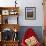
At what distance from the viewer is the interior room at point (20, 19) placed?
→ 5.95m

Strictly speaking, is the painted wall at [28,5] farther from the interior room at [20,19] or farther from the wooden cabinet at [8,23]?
the wooden cabinet at [8,23]

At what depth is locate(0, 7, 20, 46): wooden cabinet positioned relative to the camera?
19.4ft

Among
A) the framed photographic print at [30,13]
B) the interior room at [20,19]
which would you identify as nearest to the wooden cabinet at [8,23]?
the interior room at [20,19]

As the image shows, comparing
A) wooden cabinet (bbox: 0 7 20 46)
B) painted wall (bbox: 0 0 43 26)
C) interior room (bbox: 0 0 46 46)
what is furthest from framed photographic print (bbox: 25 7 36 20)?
wooden cabinet (bbox: 0 7 20 46)

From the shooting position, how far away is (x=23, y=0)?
6.12 m

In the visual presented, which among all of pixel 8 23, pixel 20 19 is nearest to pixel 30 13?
pixel 20 19

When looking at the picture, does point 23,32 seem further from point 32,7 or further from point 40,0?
point 40,0

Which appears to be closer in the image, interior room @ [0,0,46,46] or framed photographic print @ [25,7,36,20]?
interior room @ [0,0,46,46]

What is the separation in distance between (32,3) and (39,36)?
1275 mm

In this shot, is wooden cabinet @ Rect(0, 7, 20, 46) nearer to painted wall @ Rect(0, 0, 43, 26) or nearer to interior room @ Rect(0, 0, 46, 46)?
interior room @ Rect(0, 0, 46, 46)

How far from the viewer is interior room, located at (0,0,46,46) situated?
234 inches

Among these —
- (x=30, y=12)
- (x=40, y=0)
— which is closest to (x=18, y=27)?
(x=30, y=12)

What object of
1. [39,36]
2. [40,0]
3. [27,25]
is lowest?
[39,36]

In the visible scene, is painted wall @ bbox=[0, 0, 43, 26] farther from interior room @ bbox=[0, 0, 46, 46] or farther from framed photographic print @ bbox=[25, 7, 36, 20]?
framed photographic print @ bbox=[25, 7, 36, 20]
